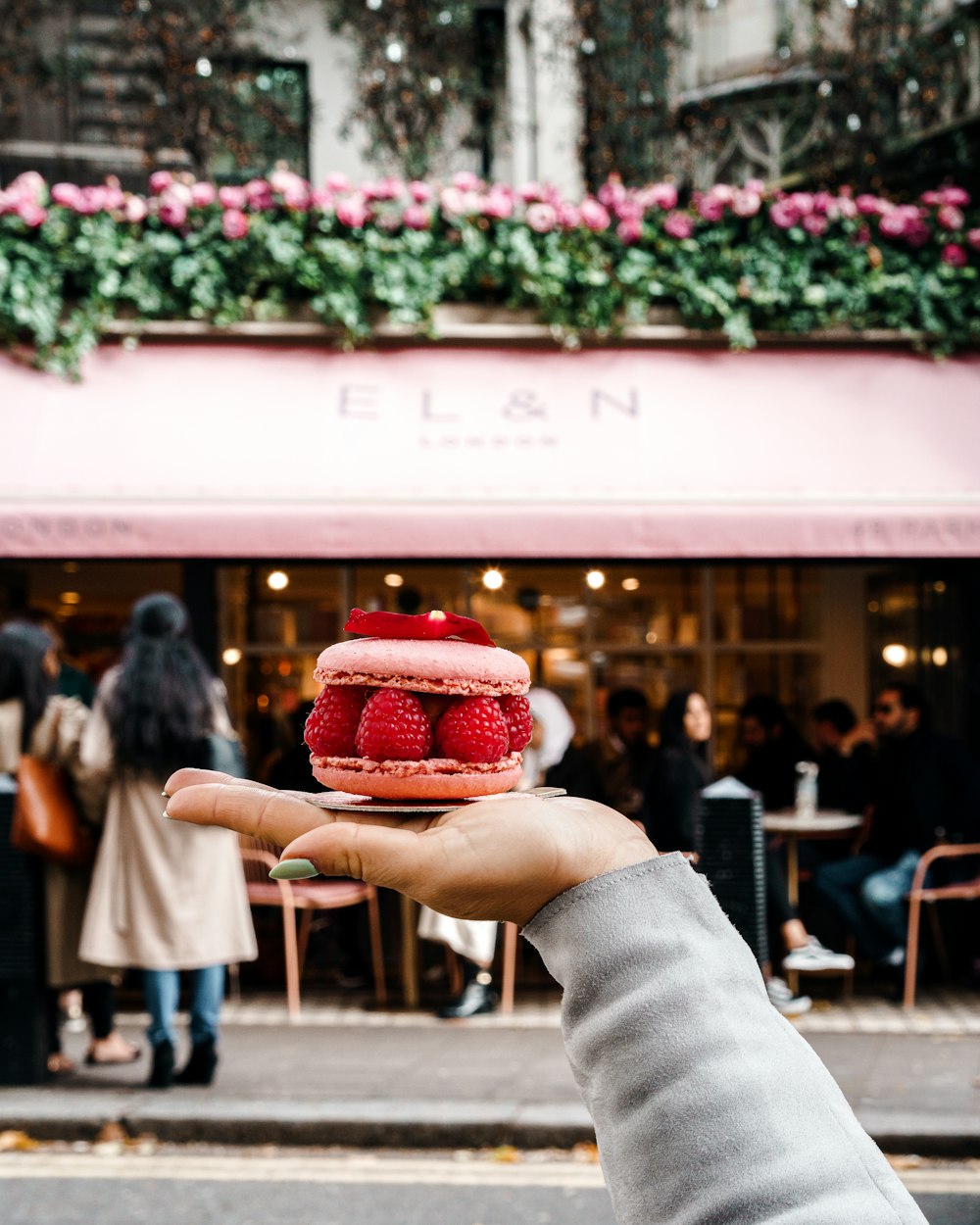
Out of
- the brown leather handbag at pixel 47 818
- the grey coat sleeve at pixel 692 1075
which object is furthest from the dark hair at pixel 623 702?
the grey coat sleeve at pixel 692 1075

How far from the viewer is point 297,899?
815 centimetres

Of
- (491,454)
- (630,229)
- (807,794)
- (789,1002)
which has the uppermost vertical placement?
(630,229)

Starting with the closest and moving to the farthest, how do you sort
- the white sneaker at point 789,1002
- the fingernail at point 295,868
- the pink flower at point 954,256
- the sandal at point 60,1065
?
the fingernail at point 295,868, the sandal at point 60,1065, the white sneaker at point 789,1002, the pink flower at point 954,256

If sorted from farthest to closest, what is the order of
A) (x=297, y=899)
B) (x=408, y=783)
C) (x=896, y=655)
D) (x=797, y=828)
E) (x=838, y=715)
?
(x=896, y=655) → (x=838, y=715) → (x=797, y=828) → (x=297, y=899) → (x=408, y=783)

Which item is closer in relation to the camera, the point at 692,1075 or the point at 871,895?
the point at 692,1075

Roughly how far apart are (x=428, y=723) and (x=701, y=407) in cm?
670

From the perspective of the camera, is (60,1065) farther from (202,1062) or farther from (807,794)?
(807,794)

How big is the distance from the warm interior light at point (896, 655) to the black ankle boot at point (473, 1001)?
427 cm

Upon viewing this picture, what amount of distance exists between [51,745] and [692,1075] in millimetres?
5978

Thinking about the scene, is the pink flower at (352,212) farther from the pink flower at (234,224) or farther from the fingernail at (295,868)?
the fingernail at (295,868)

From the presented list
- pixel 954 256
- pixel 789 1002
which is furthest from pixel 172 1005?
pixel 954 256

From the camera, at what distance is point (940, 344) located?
8867mm

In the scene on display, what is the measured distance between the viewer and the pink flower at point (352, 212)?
8.70 m

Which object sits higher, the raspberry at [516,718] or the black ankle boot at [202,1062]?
the raspberry at [516,718]
